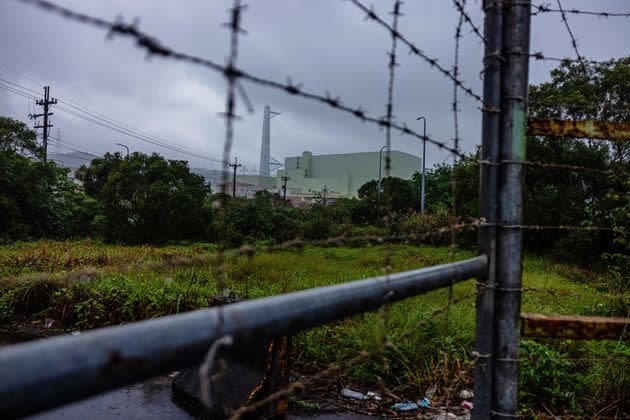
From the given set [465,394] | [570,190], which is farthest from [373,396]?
[570,190]

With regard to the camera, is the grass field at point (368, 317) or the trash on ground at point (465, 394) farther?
the trash on ground at point (465, 394)

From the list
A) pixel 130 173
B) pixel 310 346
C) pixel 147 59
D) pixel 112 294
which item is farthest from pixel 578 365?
pixel 130 173

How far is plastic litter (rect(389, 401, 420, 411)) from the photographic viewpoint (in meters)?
2.92

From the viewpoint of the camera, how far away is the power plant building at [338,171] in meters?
50.7

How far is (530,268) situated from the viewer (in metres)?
10.8

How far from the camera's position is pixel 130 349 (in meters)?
0.50

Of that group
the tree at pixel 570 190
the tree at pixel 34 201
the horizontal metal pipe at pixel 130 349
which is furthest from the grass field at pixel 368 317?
the tree at pixel 34 201

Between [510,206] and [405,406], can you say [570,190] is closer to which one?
[405,406]

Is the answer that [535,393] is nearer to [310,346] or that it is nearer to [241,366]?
[310,346]

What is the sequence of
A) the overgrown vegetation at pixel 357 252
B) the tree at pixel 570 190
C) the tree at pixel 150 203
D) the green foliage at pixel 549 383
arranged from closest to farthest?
the green foliage at pixel 549 383 < the overgrown vegetation at pixel 357 252 < the tree at pixel 570 190 < the tree at pixel 150 203

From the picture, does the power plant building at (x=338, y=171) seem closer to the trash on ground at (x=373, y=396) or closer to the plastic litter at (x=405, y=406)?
the trash on ground at (x=373, y=396)

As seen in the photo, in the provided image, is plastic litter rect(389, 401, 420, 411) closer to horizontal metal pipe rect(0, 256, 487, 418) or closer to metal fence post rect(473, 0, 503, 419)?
metal fence post rect(473, 0, 503, 419)

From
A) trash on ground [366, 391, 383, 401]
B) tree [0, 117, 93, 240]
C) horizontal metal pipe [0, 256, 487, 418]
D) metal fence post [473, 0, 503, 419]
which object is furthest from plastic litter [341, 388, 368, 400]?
tree [0, 117, 93, 240]

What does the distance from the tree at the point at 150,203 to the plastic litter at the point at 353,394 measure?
13241 mm
